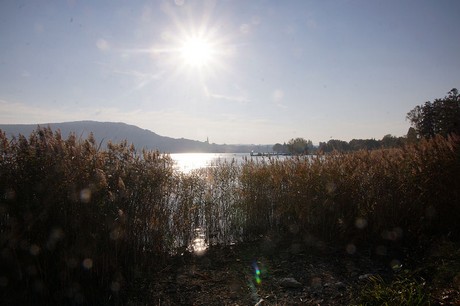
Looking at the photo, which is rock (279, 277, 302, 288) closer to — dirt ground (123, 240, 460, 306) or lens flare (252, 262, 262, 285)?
dirt ground (123, 240, 460, 306)

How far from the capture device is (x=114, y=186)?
4699 millimetres

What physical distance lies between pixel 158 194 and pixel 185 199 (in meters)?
1.26

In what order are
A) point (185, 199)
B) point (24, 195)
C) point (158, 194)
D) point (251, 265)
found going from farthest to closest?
point (185, 199)
point (251, 265)
point (158, 194)
point (24, 195)

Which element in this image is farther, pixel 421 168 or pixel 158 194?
pixel 421 168

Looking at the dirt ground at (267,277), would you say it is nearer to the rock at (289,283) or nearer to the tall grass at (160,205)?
the rock at (289,283)

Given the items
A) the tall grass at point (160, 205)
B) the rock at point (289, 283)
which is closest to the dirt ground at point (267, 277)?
the rock at point (289, 283)

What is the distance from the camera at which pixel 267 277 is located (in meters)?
5.14

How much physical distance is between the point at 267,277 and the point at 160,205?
2.15 metres

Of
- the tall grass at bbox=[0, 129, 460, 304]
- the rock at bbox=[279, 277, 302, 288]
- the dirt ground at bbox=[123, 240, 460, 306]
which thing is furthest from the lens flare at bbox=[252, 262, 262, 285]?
the tall grass at bbox=[0, 129, 460, 304]

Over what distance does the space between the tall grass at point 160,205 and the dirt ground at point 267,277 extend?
421 millimetres

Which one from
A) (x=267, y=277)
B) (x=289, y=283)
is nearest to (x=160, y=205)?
(x=267, y=277)

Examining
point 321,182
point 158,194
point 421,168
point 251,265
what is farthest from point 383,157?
point 158,194

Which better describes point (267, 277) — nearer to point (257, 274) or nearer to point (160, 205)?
point (257, 274)

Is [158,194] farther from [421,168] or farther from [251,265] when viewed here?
[421,168]
